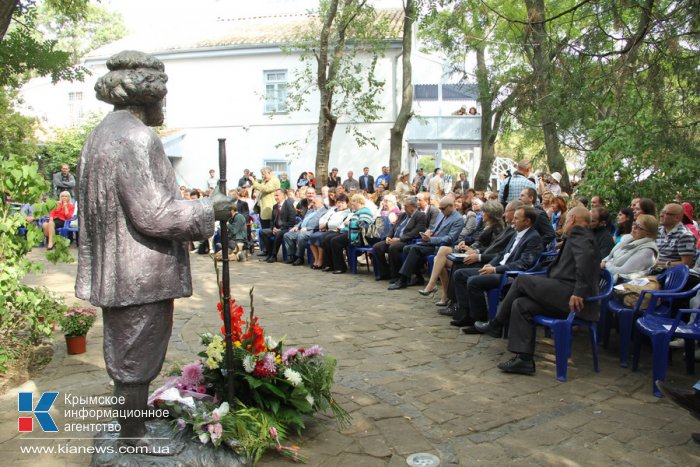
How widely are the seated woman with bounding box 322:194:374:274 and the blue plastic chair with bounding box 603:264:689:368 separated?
5755mm

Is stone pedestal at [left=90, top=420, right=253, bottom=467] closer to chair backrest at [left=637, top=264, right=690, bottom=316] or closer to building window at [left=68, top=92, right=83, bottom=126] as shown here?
chair backrest at [left=637, top=264, right=690, bottom=316]

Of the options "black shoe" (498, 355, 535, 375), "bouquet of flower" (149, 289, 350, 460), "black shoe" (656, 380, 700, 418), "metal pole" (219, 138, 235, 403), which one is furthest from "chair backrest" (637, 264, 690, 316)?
"metal pole" (219, 138, 235, 403)

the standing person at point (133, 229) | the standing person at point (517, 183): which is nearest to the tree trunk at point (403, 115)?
the standing person at point (517, 183)

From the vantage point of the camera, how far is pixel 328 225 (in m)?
11.8

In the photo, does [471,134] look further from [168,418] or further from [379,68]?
[168,418]

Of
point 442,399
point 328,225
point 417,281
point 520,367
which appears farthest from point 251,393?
point 328,225

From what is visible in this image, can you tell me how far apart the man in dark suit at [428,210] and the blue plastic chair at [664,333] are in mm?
4651

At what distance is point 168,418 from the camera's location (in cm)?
362

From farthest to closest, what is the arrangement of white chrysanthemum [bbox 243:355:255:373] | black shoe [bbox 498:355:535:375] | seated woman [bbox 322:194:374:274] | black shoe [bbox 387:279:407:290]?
seated woman [bbox 322:194:374:274]
black shoe [bbox 387:279:407:290]
black shoe [bbox 498:355:535:375]
white chrysanthemum [bbox 243:355:255:373]

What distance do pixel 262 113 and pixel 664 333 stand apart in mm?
19680

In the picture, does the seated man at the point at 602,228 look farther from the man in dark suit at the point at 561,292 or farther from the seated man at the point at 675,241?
the man in dark suit at the point at 561,292

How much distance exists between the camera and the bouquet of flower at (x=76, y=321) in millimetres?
5637

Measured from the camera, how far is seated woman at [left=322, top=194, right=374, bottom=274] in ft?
36.5

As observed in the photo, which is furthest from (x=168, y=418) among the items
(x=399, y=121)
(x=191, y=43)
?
(x=191, y=43)
